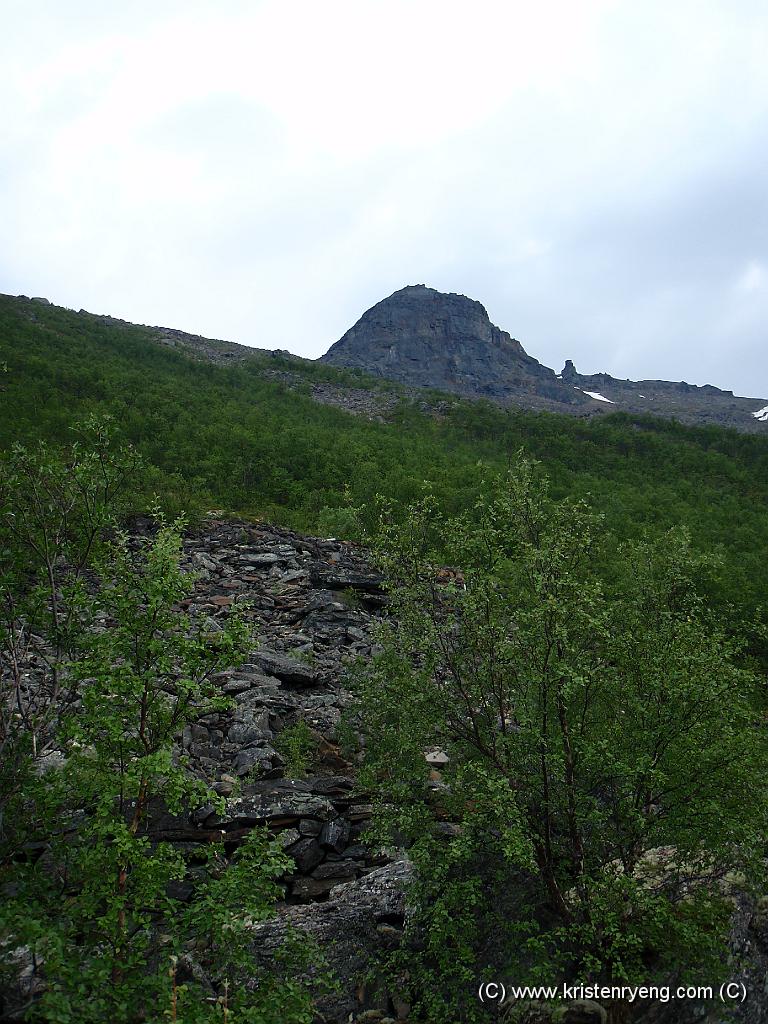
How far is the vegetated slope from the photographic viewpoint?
2902cm

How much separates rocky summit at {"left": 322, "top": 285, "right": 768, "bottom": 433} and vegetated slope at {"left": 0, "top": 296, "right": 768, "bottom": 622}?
73.3m

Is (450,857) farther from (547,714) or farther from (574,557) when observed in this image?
(574,557)

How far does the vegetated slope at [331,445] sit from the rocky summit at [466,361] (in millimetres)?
73273

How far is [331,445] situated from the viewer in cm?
3831

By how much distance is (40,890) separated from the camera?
185 inches

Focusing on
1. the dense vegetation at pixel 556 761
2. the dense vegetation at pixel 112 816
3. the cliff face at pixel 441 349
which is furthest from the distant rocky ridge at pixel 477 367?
the dense vegetation at pixel 112 816

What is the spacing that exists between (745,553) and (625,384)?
178129mm

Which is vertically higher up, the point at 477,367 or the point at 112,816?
the point at 477,367

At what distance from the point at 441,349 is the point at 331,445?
12267 centimetres

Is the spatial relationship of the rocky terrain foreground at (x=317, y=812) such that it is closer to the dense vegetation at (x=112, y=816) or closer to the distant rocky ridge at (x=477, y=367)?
the dense vegetation at (x=112, y=816)

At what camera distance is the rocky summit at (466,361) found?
138 metres

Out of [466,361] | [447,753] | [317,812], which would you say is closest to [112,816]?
[317,812]

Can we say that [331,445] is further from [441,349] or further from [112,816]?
[441,349]

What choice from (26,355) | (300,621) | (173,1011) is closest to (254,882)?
(173,1011)
